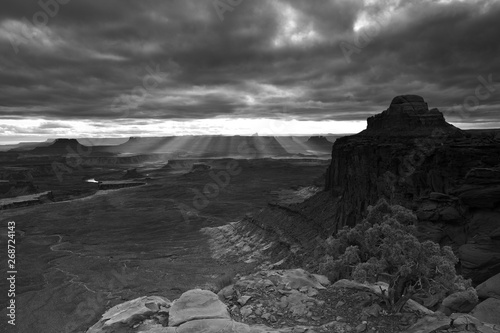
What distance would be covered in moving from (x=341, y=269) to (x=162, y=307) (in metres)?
9.80

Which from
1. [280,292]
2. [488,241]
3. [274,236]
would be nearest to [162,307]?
[280,292]

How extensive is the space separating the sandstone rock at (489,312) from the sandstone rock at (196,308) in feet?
47.7

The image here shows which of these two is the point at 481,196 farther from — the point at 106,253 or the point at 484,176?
the point at 106,253

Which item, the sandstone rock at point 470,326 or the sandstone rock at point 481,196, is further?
the sandstone rock at point 481,196

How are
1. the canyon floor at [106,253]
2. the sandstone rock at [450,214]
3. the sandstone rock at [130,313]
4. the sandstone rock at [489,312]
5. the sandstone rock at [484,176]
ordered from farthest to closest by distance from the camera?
the canyon floor at [106,253] → the sandstone rock at [450,214] → the sandstone rock at [484,176] → the sandstone rock at [489,312] → the sandstone rock at [130,313]

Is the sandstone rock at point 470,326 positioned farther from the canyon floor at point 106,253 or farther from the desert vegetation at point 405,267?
the canyon floor at point 106,253

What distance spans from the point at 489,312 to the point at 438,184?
2886cm

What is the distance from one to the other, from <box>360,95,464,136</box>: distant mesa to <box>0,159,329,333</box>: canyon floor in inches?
2057

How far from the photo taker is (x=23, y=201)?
14625cm

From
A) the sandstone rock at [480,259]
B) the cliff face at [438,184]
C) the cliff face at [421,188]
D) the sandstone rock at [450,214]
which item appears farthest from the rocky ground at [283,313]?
the sandstone rock at [450,214]

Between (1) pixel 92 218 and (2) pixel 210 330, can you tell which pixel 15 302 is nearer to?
(2) pixel 210 330

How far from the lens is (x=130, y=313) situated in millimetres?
15141

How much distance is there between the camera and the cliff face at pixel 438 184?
30625 millimetres

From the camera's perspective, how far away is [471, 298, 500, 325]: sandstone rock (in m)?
17.7
